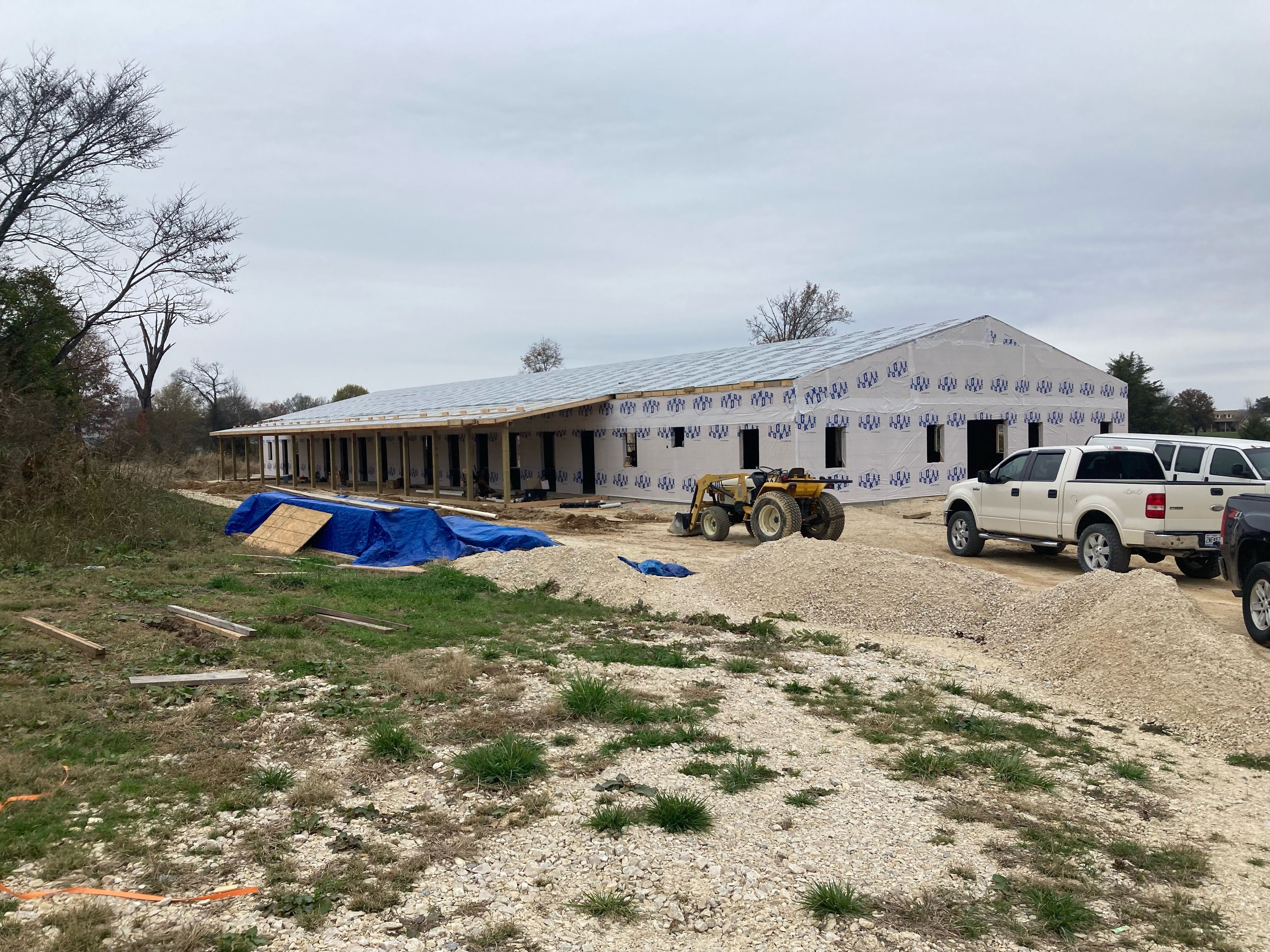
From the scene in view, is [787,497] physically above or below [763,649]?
above

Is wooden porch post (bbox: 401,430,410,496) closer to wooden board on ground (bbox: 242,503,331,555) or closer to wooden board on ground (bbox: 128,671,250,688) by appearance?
wooden board on ground (bbox: 242,503,331,555)

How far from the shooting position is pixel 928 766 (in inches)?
217

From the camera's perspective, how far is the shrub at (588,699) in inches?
256

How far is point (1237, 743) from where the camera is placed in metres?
6.28

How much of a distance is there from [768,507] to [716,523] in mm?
1679

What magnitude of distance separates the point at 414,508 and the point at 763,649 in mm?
8716

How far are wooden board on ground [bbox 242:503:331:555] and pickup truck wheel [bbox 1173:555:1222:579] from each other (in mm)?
14566

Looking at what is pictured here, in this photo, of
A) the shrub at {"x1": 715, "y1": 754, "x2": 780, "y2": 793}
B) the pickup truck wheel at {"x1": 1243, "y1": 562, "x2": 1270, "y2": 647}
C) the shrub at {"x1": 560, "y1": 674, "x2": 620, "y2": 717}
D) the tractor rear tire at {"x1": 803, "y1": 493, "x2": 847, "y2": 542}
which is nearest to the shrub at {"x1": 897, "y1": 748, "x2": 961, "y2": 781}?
the shrub at {"x1": 715, "y1": 754, "x2": 780, "y2": 793}

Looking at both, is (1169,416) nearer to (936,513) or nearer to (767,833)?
(936,513)

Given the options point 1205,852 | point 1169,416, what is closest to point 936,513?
point 1205,852

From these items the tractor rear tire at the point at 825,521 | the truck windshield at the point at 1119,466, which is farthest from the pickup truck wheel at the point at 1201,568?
the tractor rear tire at the point at 825,521

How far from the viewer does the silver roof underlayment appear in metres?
25.5

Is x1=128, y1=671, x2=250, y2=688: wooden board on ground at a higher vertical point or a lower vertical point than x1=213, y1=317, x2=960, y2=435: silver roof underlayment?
lower

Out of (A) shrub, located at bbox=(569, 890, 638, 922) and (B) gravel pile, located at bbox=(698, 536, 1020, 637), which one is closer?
(A) shrub, located at bbox=(569, 890, 638, 922)
